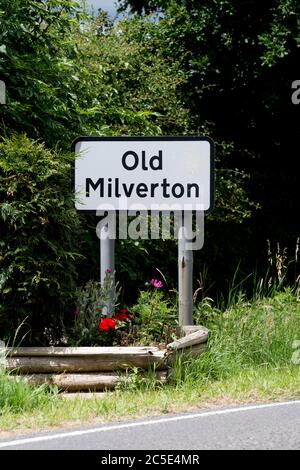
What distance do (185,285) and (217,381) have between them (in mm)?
1051

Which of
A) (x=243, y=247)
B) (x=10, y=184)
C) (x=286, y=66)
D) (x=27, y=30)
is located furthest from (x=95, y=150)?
(x=286, y=66)

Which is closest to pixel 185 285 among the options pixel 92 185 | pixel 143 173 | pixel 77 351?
pixel 143 173

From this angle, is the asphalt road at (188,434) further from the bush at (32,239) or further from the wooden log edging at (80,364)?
the bush at (32,239)

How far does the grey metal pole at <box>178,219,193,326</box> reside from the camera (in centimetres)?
911

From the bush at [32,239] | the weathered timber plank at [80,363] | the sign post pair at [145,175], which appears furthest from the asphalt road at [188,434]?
the sign post pair at [145,175]

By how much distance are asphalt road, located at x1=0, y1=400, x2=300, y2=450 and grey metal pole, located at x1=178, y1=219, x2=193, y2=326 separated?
1.97 meters

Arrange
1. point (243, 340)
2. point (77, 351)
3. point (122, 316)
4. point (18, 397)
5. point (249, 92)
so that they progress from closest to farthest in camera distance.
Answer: point (18, 397) → point (77, 351) → point (122, 316) → point (243, 340) → point (249, 92)

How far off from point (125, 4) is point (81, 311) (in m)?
13.4

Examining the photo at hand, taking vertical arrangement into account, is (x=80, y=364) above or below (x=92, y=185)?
below

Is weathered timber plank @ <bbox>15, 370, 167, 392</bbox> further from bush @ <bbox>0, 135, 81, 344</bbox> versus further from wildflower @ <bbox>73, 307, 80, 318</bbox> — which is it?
wildflower @ <bbox>73, 307, 80, 318</bbox>

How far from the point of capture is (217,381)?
28.2 ft

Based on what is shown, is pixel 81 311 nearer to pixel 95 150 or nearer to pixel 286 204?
pixel 95 150

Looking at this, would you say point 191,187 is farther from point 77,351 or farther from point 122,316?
point 77,351

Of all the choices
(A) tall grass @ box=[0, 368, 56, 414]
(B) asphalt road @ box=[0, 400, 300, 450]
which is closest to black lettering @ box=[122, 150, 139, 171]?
(A) tall grass @ box=[0, 368, 56, 414]
